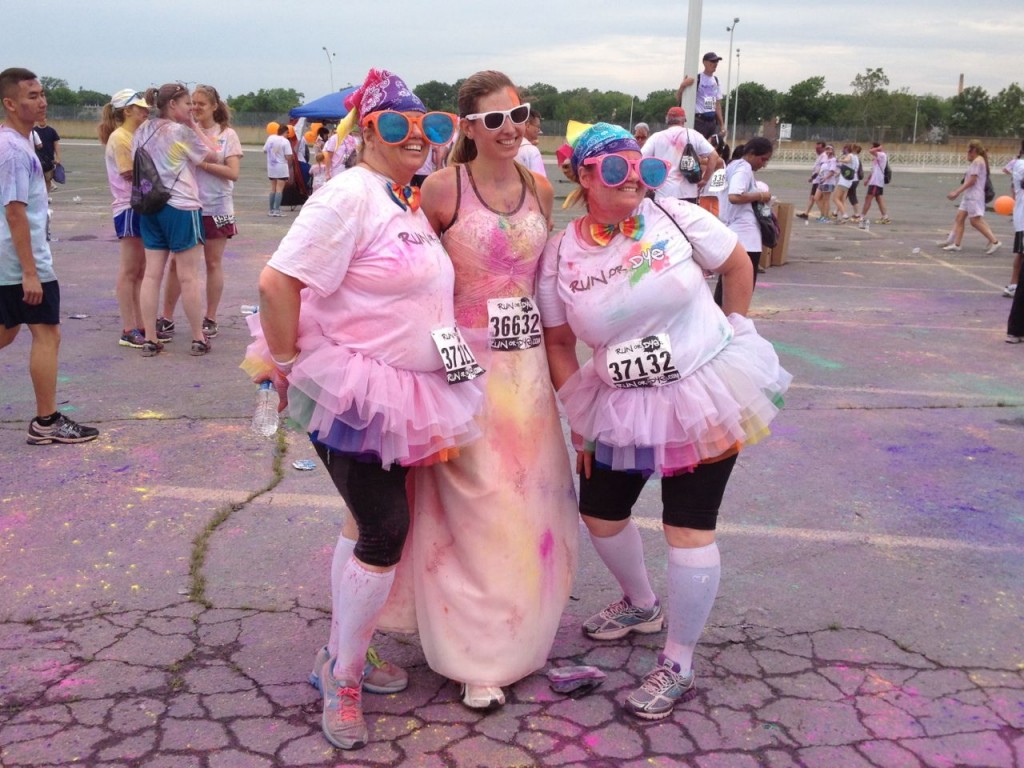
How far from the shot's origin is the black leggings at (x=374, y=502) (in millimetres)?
2729

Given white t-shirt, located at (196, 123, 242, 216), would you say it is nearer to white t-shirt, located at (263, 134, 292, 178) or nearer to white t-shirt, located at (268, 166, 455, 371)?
white t-shirt, located at (268, 166, 455, 371)

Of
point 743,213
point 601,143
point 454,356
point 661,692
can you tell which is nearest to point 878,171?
point 743,213

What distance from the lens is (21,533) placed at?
13.4ft

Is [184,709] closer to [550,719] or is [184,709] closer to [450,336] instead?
[550,719]

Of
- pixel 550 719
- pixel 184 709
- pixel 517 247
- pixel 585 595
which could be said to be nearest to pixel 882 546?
pixel 585 595

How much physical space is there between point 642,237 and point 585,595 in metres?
1.53

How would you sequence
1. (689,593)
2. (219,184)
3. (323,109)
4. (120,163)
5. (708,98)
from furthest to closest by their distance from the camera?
(323,109) → (708,98) → (219,184) → (120,163) → (689,593)

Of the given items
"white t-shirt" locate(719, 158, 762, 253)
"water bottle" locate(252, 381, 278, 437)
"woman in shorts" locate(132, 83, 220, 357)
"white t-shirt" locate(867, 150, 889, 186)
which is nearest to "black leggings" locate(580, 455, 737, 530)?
"water bottle" locate(252, 381, 278, 437)

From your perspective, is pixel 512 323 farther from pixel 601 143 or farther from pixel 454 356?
pixel 601 143

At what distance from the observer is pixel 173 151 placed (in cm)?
678

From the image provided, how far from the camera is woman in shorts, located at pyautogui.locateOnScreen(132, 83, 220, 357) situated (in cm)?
677

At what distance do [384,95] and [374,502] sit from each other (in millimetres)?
1184

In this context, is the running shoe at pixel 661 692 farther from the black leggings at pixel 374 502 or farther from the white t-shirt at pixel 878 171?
the white t-shirt at pixel 878 171

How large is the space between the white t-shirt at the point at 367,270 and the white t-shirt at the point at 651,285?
466 millimetres
